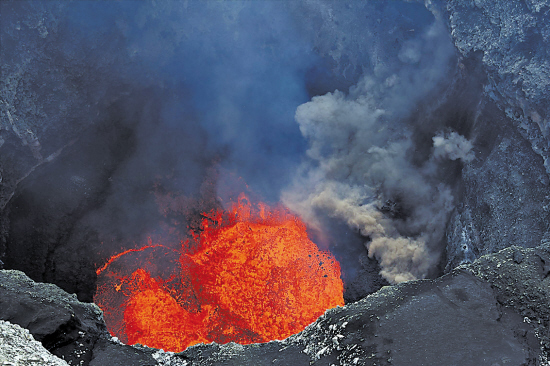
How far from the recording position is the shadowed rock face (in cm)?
507

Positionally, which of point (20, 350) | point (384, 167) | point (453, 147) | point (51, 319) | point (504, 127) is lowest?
point (20, 350)

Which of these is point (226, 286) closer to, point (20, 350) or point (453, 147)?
point (20, 350)

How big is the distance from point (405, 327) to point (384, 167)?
6.39m

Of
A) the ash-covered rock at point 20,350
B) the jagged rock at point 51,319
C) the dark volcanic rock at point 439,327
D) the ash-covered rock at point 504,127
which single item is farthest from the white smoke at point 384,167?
the ash-covered rock at point 20,350

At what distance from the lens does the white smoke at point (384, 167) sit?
10.2m

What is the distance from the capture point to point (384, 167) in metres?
11.1

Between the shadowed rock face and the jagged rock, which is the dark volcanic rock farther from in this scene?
the jagged rock

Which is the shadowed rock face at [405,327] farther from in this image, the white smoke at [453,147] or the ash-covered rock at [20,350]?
the white smoke at [453,147]

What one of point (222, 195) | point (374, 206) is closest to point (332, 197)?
point (374, 206)

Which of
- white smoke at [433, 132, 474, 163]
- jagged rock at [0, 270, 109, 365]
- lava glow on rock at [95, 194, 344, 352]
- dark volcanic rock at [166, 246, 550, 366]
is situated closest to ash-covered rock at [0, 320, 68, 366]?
jagged rock at [0, 270, 109, 365]

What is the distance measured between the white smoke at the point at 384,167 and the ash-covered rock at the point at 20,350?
760cm

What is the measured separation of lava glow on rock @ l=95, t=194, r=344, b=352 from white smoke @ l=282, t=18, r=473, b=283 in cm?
116

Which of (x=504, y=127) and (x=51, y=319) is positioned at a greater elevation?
(x=504, y=127)

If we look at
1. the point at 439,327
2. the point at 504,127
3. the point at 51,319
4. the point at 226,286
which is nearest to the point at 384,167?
the point at 504,127
